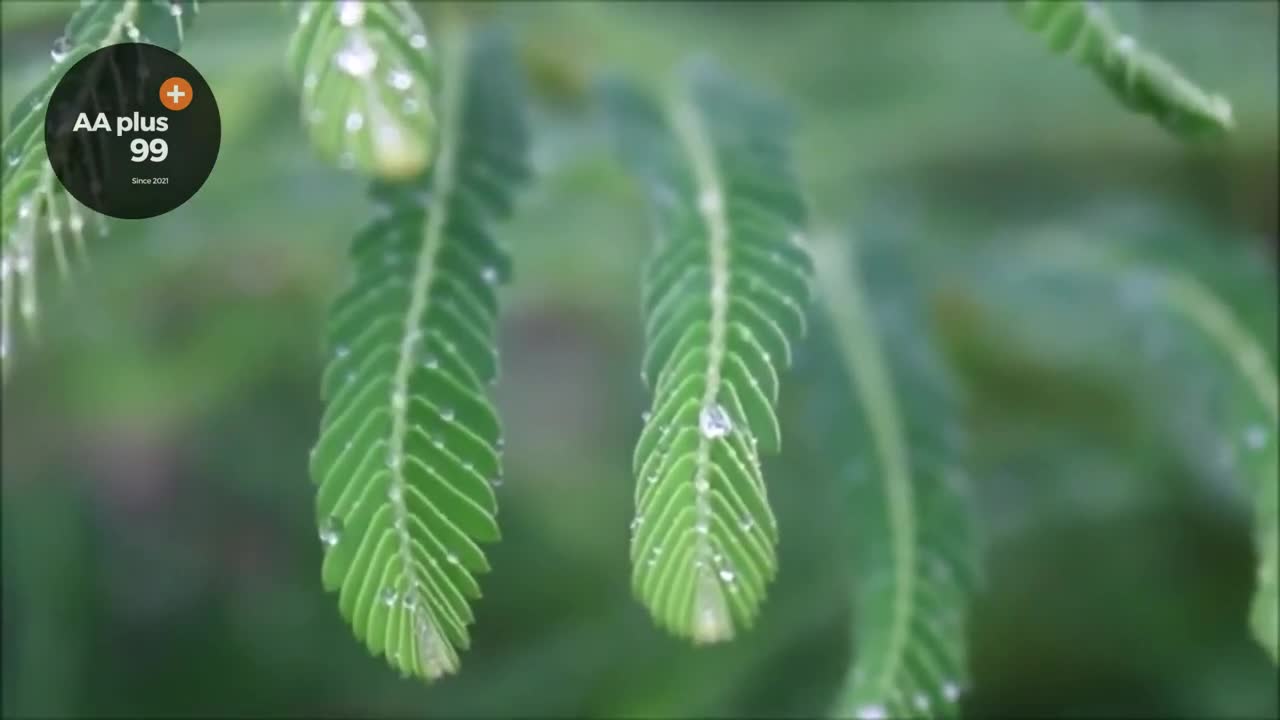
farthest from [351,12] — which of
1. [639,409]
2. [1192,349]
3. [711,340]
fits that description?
[639,409]

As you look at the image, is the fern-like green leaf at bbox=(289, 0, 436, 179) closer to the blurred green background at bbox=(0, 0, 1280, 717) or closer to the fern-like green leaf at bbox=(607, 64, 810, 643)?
the fern-like green leaf at bbox=(607, 64, 810, 643)

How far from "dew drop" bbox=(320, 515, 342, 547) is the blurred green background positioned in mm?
690

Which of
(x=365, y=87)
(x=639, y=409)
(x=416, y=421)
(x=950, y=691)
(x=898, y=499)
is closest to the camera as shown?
(x=365, y=87)

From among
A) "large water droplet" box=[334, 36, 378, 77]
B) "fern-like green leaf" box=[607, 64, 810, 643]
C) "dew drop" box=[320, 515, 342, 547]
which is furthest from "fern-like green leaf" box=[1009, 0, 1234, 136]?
"dew drop" box=[320, 515, 342, 547]

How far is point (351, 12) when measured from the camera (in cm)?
87

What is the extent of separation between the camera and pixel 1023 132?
6.93ft

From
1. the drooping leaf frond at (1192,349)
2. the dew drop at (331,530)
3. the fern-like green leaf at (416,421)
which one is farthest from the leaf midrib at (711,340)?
the drooping leaf frond at (1192,349)

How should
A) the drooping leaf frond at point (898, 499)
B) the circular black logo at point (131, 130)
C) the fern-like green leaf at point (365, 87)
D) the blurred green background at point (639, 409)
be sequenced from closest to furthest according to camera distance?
the fern-like green leaf at point (365, 87) → the circular black logo at point (131, 130) → the drooping leaf frond at point (898, 499) → the blurred green background at point (639, 409)

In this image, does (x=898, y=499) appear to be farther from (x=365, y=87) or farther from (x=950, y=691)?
(x=365, y=87)

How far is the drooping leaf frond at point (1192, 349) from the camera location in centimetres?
118

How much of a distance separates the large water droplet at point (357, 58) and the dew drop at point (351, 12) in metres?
0.02

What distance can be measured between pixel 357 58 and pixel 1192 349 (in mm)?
1013

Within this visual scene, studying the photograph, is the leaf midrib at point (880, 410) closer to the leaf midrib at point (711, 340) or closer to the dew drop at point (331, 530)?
the leaf midrib at point (711, 340)

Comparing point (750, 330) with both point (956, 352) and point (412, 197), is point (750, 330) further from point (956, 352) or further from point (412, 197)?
point (956, 352)
